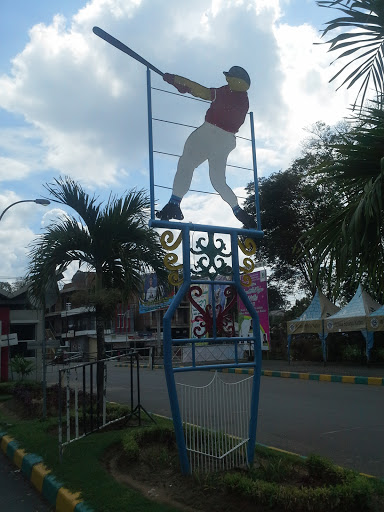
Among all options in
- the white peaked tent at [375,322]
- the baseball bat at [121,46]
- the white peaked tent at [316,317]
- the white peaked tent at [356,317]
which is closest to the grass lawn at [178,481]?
the baseball bat at [121,46]

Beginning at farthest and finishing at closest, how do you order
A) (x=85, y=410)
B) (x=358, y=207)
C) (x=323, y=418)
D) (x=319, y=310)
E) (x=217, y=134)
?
(x=319, y=310)
(x=323, y=418)
(x=85, y=410)
(x=217, y=134)
(x=358, y=207)

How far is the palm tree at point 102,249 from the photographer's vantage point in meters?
8.41

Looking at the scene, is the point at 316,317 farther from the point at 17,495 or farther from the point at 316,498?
the point at 316,498

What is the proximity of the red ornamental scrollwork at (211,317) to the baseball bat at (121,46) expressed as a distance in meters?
2.48

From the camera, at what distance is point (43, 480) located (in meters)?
5.35

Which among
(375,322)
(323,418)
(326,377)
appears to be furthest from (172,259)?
(375,322)

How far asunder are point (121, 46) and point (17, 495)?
488 centimetres

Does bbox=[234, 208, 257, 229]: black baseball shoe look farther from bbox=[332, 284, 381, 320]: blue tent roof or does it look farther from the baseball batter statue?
bbox=[332, 284, 381, 320]: blue tent roof

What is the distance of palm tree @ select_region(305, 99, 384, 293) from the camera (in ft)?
15.2

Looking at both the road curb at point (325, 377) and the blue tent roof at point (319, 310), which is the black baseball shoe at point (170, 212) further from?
the blue tent roof at point (319, 310)

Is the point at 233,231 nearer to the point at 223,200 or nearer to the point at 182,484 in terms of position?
the point at 223,200

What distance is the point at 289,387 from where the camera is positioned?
15.6 metres

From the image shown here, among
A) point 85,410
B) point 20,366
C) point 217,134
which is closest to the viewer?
point 217,134

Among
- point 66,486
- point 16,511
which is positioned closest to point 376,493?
point 66,486
